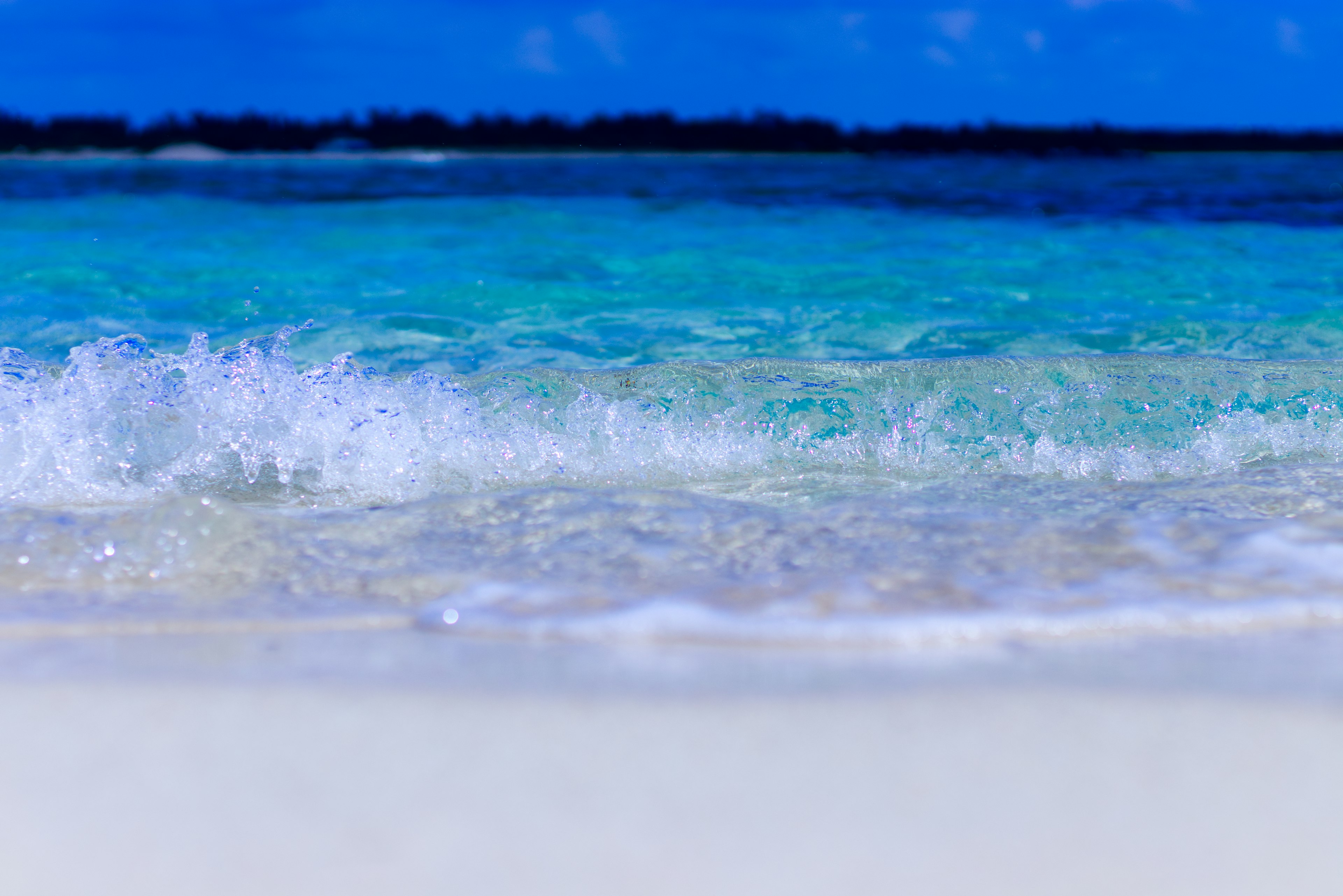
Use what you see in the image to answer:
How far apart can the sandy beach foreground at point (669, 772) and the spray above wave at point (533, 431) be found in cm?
107

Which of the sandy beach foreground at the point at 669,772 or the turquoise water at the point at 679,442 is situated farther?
the turquoise water at the point at 679,442

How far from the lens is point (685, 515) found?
1932 mm

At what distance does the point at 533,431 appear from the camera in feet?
8.55

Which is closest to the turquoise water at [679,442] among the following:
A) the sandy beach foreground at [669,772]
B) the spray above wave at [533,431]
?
the spray above wave at [533,431]

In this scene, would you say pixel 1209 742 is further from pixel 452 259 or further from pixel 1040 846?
pixel 452 259

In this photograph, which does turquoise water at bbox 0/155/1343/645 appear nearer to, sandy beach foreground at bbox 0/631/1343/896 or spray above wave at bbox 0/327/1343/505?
spray above wave at bbox 0/327/1343/505

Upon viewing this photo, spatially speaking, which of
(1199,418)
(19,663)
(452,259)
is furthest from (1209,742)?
(452,259)

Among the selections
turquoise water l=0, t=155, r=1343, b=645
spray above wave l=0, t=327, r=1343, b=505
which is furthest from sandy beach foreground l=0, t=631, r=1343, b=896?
spray above wave l=0, t=327, r=1343, b=505

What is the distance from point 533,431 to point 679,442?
0.37 meters

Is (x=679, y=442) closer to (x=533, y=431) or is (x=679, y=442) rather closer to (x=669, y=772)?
(x=533, y=431)

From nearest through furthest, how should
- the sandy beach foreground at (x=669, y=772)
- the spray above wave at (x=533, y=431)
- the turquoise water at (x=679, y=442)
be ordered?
the sandy beach foreground at (x=669, y=772)
the turquoise water at (x=679, y=442)
the spray above wave at (x=533, y=431)

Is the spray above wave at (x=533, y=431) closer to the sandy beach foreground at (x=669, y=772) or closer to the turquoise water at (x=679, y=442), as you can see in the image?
the turquoise water at (x=679, y=442)

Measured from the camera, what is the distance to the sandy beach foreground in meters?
0.94

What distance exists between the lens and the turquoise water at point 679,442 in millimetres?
1579
